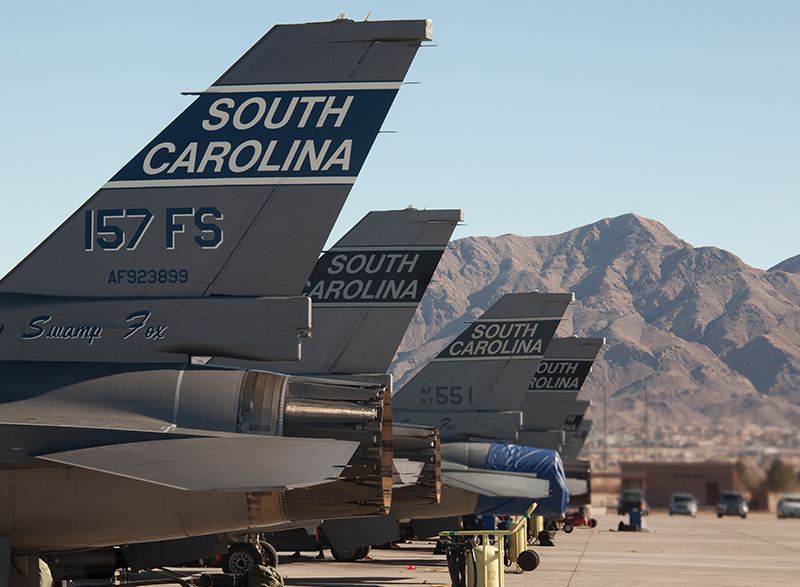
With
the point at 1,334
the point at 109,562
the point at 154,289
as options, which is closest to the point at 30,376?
the point at 1,334

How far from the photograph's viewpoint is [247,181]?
900 cm

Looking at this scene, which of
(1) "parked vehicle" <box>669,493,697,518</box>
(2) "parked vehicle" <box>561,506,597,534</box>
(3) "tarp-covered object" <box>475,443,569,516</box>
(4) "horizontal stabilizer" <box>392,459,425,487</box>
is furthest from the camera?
(1) "parked vehicle" <box>669,493,697,518</box>

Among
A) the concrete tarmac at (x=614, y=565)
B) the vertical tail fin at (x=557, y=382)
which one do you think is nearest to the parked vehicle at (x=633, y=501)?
the concrete tarmac at (x=614, y=565)

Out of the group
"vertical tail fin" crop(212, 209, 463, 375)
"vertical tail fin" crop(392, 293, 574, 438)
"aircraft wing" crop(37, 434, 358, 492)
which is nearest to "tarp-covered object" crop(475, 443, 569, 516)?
"vertical tail fin" crop(392, 293, 574, 438)

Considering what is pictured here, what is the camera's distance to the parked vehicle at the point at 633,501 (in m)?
52.2

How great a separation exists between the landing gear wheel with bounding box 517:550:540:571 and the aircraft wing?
14.9m

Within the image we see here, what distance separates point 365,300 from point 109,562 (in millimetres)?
6598

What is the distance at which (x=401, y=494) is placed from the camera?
16.3 metres

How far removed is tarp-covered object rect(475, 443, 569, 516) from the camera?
2116 cm

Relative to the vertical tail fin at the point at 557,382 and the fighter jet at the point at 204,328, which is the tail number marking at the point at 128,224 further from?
the vertical tail fin at the point at 557,382

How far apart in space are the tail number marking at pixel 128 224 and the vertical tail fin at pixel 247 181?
0.03 feet

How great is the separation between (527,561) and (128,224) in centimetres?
1544

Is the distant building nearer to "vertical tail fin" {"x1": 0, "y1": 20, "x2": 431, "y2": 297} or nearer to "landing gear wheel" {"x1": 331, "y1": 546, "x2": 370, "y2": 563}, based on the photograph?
"landing gear wheel" {"x1": 331, "y1": 546, "x2": 370, "y2": 563}

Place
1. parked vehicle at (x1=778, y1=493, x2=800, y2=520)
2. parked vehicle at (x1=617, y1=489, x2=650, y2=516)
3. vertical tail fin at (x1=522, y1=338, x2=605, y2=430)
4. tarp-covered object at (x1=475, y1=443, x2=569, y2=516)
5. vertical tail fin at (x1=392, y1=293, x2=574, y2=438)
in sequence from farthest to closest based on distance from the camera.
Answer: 1. parked vehicle at (x1=778, y1=493, x2=800, y2=520)
2. parked vehicle at (x1=617, y1=489, x2=650, y2=516)
3. vertical tail fin at (x1=522, y1=338, x2=605, y2=430)
4. vertical tail fin at (x1=392, y1=293, x2=574, y2=438)
5. tarp-covered object at (x1=475, y1=443, x2=569, y2=516)
